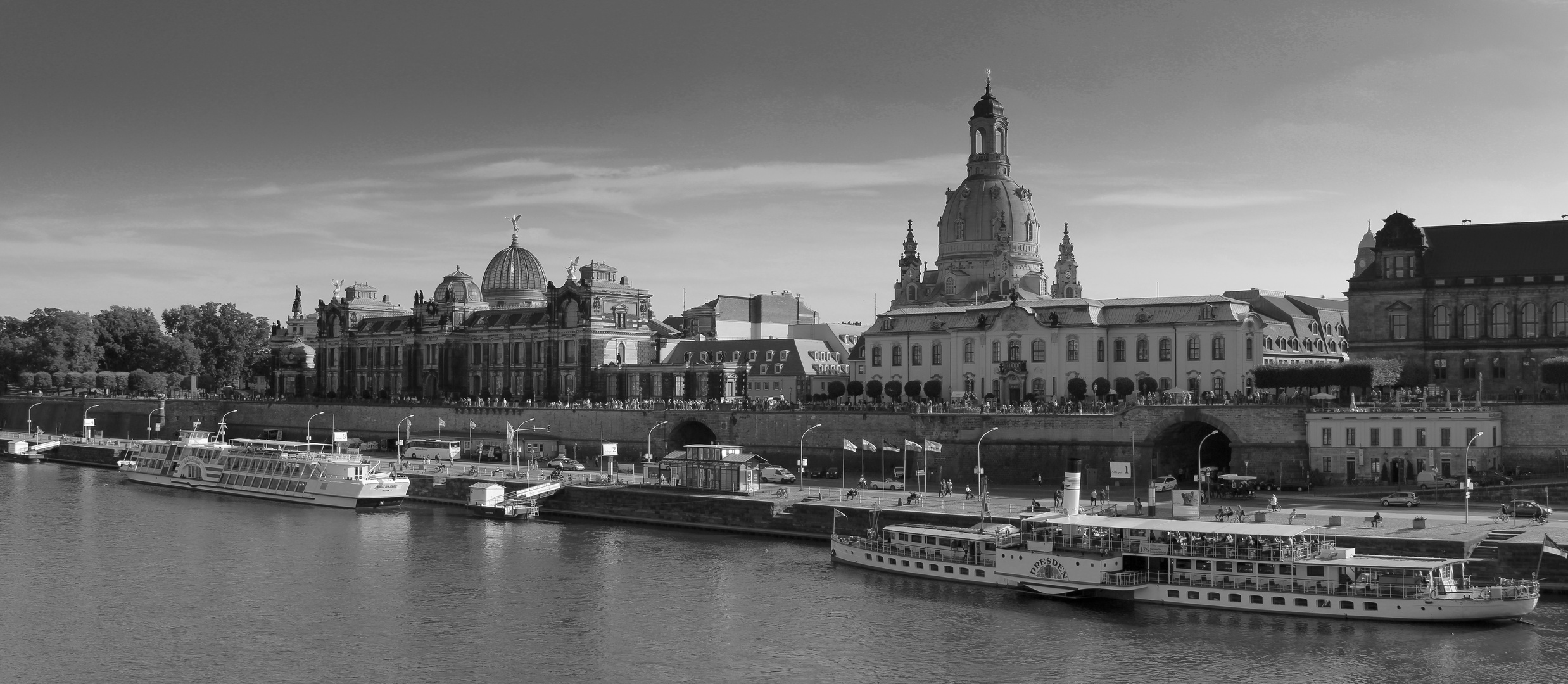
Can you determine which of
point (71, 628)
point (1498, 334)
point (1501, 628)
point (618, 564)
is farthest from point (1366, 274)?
point (71, 628)

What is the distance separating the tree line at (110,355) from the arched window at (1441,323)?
147781 mm

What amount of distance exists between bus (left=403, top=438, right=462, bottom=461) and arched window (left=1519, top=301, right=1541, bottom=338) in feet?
247

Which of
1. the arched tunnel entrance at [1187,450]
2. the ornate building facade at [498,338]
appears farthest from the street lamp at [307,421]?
the arched tunnel entrance at [1187,450]

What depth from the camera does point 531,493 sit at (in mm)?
85438

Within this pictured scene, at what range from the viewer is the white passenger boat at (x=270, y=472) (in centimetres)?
9144

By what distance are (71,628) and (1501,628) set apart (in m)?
50.8

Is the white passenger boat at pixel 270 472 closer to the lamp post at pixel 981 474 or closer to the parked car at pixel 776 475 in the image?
the parked car at pixel 776 475

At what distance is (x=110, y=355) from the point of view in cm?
19800

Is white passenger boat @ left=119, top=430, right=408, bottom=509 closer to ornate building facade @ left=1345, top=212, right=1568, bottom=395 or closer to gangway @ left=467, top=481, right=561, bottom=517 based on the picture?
gangway @ left=467, top=481, right=561, bottom=517

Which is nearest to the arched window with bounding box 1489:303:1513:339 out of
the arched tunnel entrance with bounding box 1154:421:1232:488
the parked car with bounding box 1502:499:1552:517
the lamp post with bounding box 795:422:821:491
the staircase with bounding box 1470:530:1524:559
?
the arched tunnel entrance with bounding box 1154:421:1232:488

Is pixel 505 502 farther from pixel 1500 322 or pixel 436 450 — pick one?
pixel 1500 322

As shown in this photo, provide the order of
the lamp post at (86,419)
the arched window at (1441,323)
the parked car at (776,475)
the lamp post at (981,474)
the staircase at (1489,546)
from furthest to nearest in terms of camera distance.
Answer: the lamp post at (86,419)
the parked car at (776,475)
the arched window at (1441,323)
the lamp post at (981,474)
the staircase at (1489,546)

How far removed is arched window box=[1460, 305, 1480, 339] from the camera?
86.2 metres

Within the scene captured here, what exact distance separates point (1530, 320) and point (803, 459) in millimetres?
44345
